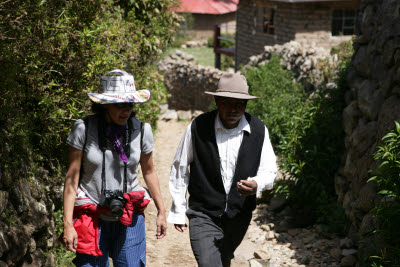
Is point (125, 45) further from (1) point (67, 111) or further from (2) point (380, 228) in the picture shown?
(2) point (380, 228)

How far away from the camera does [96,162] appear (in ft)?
11.1

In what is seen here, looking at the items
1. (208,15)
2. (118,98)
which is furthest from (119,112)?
(208,15)

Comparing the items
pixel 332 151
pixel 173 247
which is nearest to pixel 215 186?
pixel 173 247

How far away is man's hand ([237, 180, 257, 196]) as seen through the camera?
370cm

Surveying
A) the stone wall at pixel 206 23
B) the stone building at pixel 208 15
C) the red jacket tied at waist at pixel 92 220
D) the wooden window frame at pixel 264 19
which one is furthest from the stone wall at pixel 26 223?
the stone wall at pixel 206 23

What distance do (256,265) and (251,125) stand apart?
87.3 inches

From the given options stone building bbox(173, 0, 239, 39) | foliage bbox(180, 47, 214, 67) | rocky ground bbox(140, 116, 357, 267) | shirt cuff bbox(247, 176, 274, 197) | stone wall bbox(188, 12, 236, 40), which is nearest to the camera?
shirt cuff bbox(247, 176, 274, 197)

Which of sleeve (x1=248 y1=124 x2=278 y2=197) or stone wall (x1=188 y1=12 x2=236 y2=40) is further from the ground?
stone wall (x1=188 y1=12 x2=236 y2=40)

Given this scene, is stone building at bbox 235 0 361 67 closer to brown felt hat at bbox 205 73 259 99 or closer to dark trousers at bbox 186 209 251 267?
brown felt hat at bbox 205 73 259 99

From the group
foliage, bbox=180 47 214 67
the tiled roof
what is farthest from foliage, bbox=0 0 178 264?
the tiled roof

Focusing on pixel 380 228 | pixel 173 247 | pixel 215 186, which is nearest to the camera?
pixel 215 186

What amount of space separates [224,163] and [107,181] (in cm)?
92

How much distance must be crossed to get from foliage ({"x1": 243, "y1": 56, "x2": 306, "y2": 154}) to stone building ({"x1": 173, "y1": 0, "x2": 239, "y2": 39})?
2393 cm

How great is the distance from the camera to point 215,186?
3.92m
